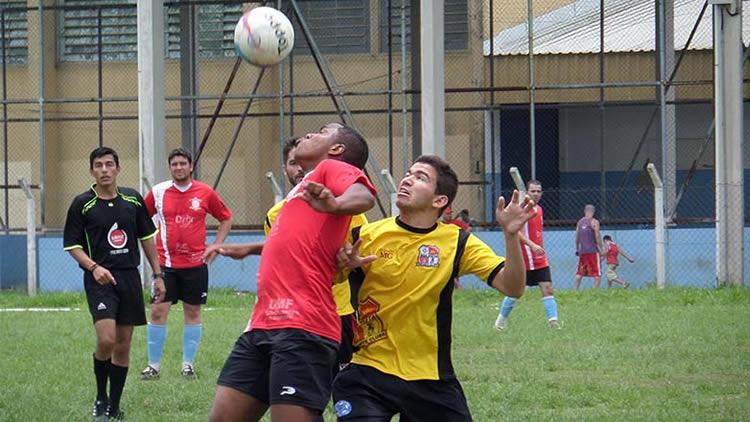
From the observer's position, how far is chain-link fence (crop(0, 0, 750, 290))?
1180 inches

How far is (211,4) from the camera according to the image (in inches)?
1214

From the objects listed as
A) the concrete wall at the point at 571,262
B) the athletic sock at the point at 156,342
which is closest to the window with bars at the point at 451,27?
the concrete wall at the point at 571,262

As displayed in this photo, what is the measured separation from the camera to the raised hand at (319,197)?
543 cm

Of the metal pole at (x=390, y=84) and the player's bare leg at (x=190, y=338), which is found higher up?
the metal pole at (x=390, y=84)

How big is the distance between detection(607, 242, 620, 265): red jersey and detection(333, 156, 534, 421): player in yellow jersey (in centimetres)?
1992

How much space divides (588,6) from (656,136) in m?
4.29

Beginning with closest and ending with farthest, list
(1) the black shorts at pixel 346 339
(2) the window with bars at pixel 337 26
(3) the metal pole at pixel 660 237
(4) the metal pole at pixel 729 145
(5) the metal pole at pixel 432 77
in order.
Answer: (1) the black shorts at pixel 346 339
(3) the metal pole at pixel 660 237
(4) the metal pole at pixel 729 145
(5) the metal pole at pixel 432 77
(2) the window with bars at pixel 337 26

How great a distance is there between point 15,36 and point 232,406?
2832 cm

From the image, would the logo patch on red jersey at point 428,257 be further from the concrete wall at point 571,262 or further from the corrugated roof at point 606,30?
the corrugated roof at point 606,30

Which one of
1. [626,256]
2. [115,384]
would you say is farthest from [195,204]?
[626,256]

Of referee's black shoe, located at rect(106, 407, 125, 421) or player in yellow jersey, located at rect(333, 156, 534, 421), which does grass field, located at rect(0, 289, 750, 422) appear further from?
player in yellow jersey, located at rect(333, 156, 534, 421)

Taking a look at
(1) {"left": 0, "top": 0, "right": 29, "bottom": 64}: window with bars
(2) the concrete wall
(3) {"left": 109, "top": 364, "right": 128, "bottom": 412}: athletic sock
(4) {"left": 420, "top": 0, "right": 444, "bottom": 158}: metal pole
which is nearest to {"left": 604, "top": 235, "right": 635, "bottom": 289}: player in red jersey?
(2) the concrete wall

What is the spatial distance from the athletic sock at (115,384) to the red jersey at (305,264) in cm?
366

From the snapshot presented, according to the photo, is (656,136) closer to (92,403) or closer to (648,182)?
(648,182)
